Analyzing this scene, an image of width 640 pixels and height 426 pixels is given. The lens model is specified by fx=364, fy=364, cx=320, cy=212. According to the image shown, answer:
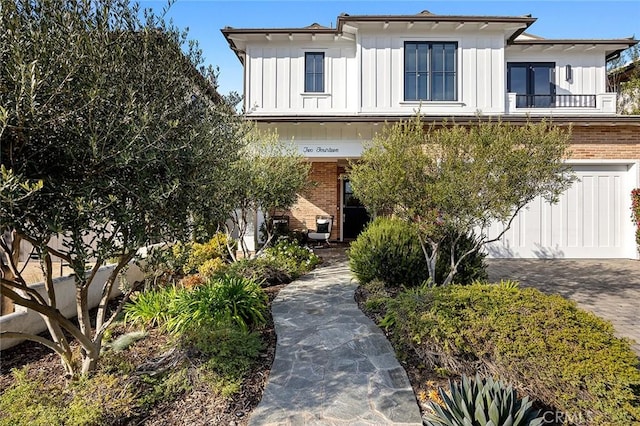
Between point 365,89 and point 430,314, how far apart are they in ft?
31.8

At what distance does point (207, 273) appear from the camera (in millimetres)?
7414

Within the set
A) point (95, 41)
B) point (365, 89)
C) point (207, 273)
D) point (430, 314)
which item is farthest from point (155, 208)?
point (365, 89)

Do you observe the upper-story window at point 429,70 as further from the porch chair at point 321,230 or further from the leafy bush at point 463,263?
the leafy bush at point 463,263

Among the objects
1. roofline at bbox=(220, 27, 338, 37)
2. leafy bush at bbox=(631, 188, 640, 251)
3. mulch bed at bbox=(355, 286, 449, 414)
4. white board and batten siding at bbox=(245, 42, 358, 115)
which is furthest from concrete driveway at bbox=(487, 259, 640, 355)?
roofline at bbox=(220, 27, 338, 37)

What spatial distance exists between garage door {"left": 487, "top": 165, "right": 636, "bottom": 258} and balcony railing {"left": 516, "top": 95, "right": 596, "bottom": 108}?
295 cm

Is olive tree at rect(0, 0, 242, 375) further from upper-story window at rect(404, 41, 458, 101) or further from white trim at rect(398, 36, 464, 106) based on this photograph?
upper-story window at rect(404, 41, 458, 101)

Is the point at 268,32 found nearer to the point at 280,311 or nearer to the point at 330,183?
the point at 330,183

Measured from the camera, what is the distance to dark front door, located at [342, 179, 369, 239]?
14.6 metres

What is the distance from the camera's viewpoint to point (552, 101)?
1285 cm

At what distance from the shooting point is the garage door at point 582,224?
11.0 meters

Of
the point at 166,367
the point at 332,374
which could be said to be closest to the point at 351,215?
the point at 332,374

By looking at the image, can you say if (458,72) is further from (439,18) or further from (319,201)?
(319,201)

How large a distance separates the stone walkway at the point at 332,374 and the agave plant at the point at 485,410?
1.23 ft

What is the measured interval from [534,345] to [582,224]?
33.0 ft
